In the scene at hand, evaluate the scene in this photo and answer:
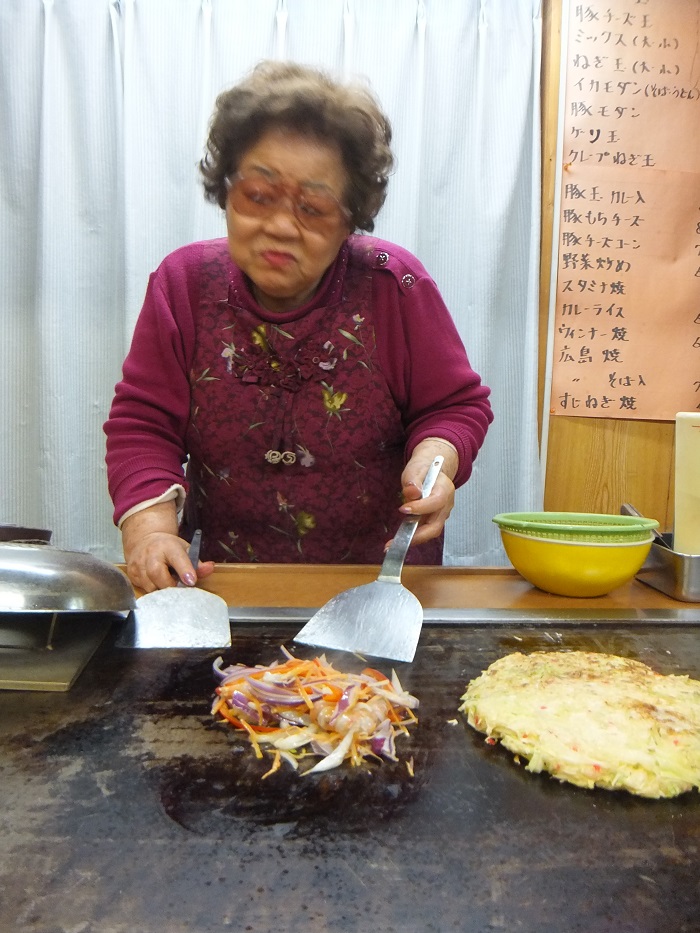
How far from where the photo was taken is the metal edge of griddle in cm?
119

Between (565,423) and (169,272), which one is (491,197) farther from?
(169,272)

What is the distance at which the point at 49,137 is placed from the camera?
2297 millimetres

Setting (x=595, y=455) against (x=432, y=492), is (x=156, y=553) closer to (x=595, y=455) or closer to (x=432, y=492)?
(x=432, y=492)

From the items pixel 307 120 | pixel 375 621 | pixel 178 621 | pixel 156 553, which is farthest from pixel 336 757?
pixel 307 120

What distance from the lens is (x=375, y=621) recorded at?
112 centimetres

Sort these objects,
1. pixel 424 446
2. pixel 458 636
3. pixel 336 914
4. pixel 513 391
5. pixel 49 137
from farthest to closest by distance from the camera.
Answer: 1. pixel 513 391
2. pixel 49 137
3. pixel 424 446
4. pixel 458 636
5. pixel 336 914

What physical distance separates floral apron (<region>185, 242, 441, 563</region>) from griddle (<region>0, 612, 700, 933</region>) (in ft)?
2.29

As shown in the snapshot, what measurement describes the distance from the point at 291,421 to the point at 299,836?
100 centimetres

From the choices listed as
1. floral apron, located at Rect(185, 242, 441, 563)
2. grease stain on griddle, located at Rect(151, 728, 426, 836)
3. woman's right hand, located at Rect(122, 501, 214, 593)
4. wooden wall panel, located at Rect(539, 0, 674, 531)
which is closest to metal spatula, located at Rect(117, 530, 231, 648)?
woman's right hand, located at Rect(122, 501, 214, 593)

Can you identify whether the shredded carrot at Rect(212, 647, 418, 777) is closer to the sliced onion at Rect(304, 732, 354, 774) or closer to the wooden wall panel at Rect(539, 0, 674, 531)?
the sliced onion at Rect(304, 732, 354, 774)

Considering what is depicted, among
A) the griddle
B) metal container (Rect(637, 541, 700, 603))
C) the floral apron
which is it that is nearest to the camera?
the griddle

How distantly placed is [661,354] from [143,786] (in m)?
2.31

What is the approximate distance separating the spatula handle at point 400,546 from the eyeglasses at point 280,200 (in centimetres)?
53

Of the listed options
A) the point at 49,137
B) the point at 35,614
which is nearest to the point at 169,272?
the point at 35,614
